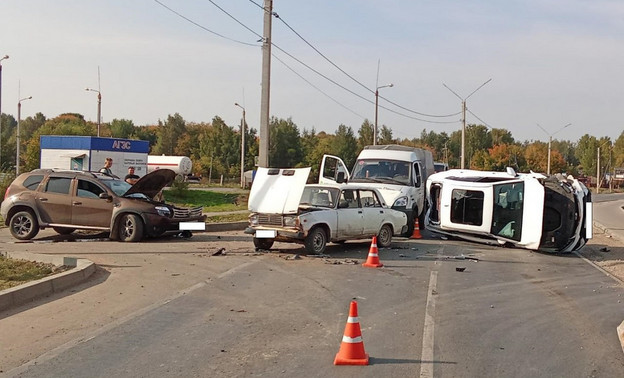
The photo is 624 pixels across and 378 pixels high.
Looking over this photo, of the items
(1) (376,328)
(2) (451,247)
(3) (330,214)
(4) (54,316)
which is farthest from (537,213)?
(4) (54,316)

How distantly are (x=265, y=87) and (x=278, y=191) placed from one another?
9.52m

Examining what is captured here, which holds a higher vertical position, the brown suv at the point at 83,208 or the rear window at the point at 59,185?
the rear window at the point at 59,185

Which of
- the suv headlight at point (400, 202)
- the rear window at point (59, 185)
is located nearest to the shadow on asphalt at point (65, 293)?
the rear window at point (59, 185)

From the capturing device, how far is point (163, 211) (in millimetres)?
15516

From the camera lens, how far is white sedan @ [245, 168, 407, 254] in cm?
1341

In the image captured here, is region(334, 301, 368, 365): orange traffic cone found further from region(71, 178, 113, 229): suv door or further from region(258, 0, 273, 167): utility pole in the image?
region(258, 0, 273, 167): utility pole

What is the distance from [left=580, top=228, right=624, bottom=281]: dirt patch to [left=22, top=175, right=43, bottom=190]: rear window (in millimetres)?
13654

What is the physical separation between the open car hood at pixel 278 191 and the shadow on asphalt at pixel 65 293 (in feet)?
12.7

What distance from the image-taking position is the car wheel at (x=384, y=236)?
15867mm

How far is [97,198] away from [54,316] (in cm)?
815

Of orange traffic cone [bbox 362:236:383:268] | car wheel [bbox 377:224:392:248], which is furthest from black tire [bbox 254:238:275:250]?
car wheel [bbox 377:224:392:248]

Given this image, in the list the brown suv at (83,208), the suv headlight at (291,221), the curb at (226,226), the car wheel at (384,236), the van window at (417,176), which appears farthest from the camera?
the van window at (417,176)

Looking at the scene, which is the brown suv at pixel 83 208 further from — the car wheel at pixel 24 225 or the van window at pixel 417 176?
the van window at pixel 417 176

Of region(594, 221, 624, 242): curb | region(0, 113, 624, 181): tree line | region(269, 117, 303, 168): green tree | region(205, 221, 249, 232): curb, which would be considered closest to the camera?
region(205, 221, 249, 232): curb
